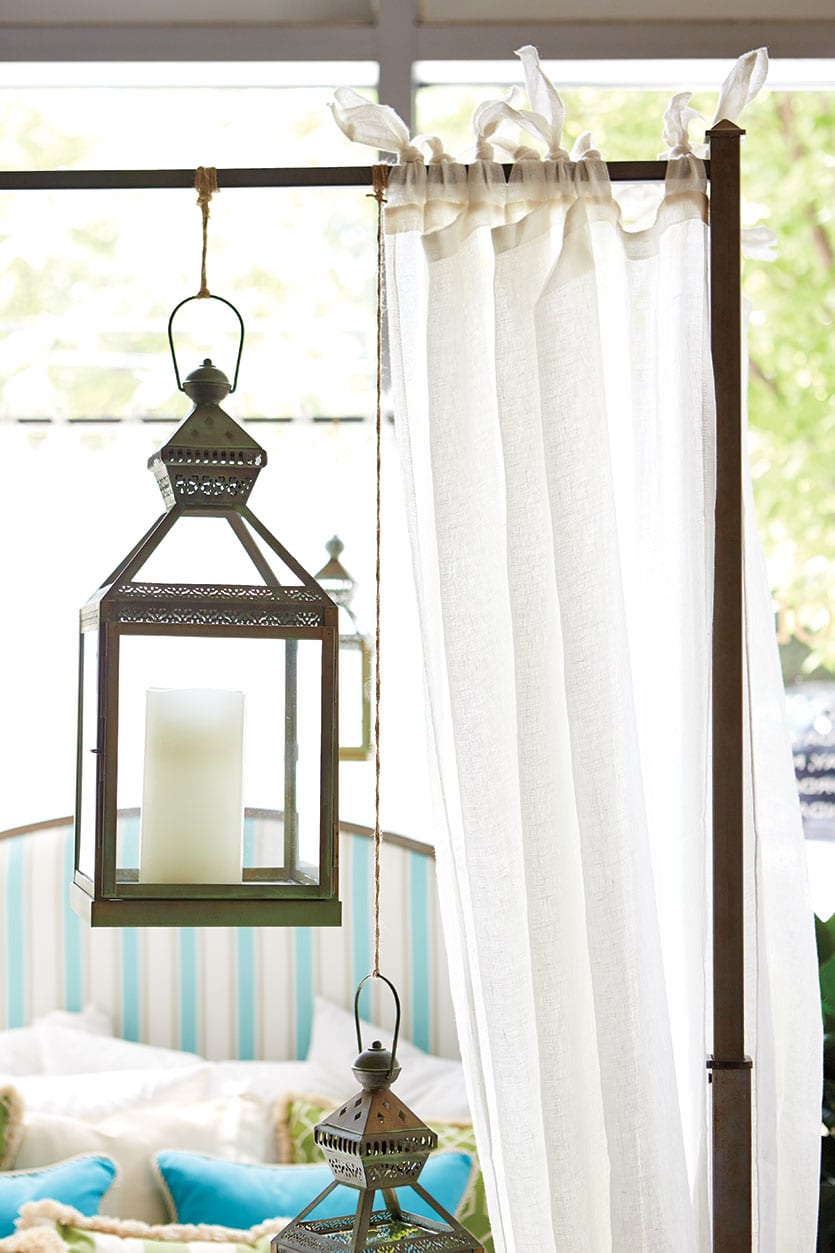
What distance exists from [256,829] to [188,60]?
1.40 m

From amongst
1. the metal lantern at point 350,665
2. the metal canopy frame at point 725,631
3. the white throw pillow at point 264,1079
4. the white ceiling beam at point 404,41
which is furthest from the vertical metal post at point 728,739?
the metal lantern at point 350,665

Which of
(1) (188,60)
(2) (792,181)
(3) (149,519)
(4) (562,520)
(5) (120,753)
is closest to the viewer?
(5) (120,753)

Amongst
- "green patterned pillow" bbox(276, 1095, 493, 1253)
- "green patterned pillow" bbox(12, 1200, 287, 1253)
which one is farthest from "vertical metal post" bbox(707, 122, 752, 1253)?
"green patterned pillow" bbox(12, 1200, 287, 1253)

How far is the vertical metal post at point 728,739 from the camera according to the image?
127 cm

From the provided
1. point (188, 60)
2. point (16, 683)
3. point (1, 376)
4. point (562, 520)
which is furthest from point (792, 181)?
point (16, 683)

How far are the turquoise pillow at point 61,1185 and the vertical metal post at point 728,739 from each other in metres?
0.90

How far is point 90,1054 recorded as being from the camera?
218cm

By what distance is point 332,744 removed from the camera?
3.76 ft

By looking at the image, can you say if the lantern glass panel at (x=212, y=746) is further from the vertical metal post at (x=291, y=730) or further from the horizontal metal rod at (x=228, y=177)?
the horizontal metal rod at (x=228, y=177)

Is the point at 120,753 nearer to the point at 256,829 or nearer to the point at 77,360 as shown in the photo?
the point at 256,829

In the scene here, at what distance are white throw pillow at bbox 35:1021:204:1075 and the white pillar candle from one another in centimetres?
119

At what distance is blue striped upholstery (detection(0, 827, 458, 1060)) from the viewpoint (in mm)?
2301

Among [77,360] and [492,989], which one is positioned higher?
[77,360]

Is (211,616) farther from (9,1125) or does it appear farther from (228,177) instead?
(9,1125)
